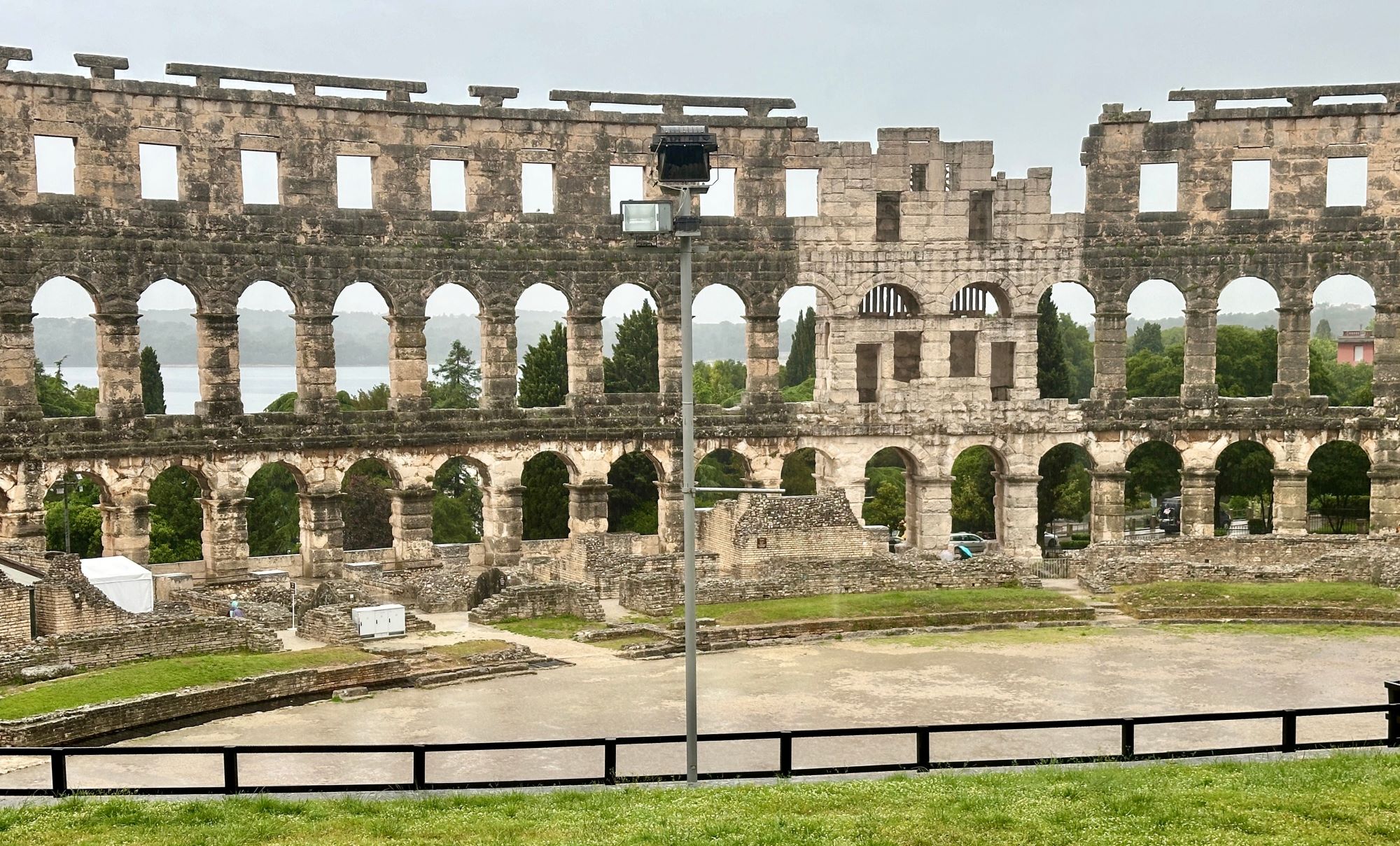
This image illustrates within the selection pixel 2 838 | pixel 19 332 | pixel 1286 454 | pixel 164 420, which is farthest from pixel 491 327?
pixel 2 838

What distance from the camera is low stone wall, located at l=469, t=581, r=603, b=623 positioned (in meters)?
33.2

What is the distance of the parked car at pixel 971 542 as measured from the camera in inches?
1891

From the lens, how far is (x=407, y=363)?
39.6 m

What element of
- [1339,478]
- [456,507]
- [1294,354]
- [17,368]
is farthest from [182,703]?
[1339,478]

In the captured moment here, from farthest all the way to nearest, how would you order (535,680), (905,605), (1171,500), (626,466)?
(1171,500)
(626,466)
(905,605)
(535,680)

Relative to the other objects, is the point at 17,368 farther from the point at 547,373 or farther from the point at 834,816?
the point at 834,816

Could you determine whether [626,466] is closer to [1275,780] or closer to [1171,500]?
[1171,500]

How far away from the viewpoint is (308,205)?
126 ft

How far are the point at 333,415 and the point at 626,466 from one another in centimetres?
1954

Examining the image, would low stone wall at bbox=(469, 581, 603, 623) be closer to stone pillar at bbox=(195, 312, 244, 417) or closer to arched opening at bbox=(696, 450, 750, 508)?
stone pillar at bbox=(195, 312, 244, 417)

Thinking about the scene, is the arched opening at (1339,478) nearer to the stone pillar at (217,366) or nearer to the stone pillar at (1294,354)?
the stone pillar at (1294,354)

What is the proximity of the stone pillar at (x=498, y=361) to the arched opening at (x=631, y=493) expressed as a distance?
15.6 metres

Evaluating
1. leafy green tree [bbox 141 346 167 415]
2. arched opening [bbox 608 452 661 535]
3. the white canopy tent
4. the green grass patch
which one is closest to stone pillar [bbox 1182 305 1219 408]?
the green grass patch

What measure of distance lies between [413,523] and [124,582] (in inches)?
365
